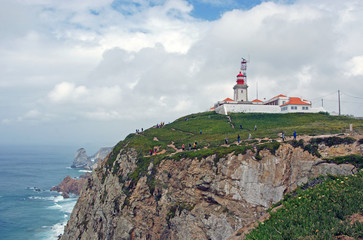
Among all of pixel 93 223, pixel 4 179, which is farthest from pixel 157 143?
pixel 4 179

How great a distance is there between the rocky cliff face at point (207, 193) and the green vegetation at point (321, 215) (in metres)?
13.6

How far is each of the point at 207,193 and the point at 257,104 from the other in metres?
44.7

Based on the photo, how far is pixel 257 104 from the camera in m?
70.4

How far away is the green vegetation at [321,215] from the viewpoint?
11320 mm

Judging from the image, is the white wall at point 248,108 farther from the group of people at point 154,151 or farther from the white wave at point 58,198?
the white wave at point 58,198

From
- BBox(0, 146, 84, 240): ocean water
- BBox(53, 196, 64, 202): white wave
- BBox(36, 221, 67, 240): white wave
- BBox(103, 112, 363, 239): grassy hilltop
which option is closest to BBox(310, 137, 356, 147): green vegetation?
BBox(103, 112, 363, 239): grassy hilltop

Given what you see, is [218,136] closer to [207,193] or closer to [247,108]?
[207,193]

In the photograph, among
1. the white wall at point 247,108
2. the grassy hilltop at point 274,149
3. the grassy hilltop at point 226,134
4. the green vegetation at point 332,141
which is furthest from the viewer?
the white wall at point 247,108

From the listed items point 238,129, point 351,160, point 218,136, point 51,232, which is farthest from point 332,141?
point 51,232

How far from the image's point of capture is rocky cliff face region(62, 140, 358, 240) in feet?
95.8

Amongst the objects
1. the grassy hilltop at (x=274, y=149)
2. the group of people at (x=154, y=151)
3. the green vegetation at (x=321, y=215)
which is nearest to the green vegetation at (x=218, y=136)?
the grassy hilltop at (x=274, y=149)

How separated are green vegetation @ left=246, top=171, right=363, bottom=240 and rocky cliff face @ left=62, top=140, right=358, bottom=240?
44.6ft

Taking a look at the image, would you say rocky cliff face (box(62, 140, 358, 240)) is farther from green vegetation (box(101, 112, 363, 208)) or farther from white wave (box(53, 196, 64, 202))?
white wave (box(53, 196, 64, 202))

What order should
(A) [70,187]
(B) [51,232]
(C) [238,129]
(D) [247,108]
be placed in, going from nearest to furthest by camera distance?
(C) [238,129] < (B) [51,232] < (D) [247,108] < (A) [70,187]
